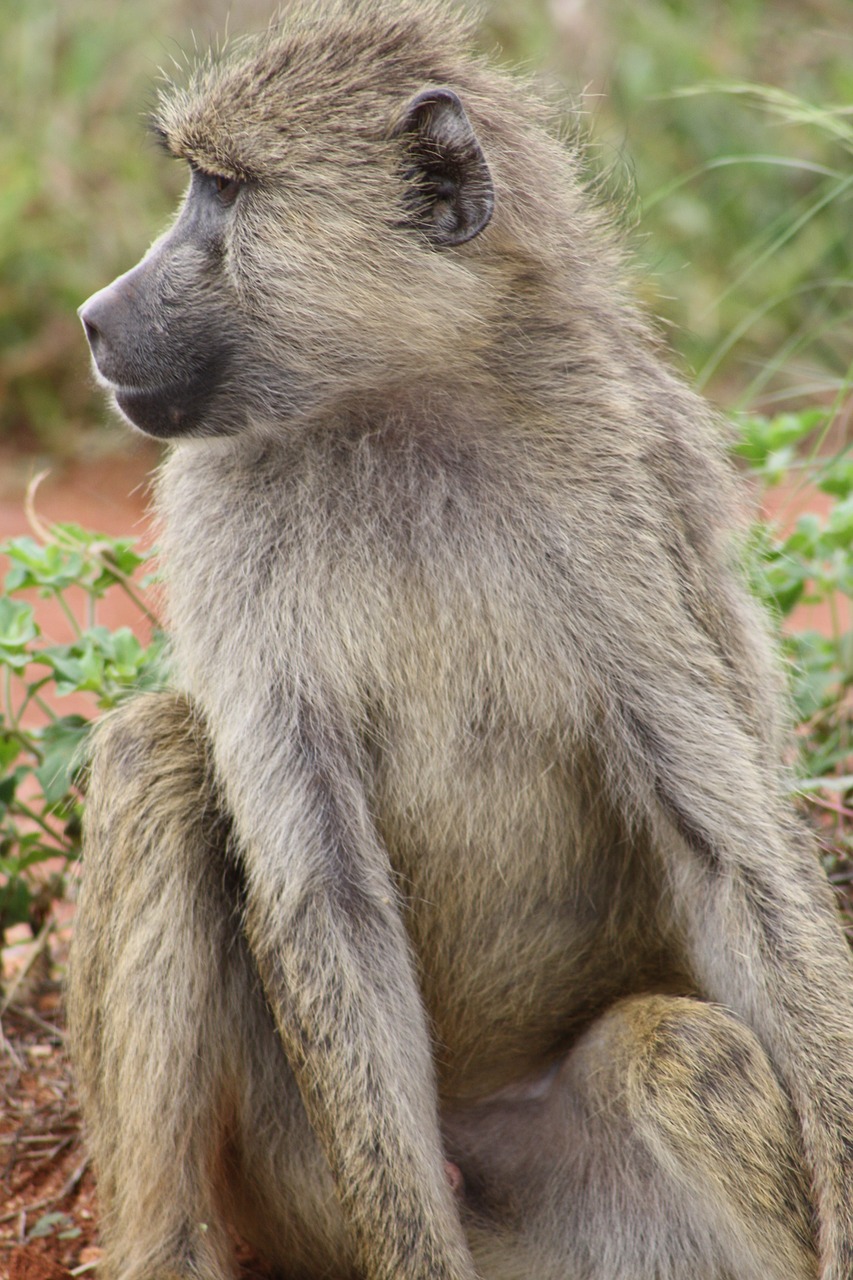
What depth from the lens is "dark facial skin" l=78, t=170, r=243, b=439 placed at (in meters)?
2.99

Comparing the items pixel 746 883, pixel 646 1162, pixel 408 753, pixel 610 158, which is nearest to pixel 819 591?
pixel 746 883

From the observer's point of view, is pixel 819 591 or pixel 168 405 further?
pixel 819 591

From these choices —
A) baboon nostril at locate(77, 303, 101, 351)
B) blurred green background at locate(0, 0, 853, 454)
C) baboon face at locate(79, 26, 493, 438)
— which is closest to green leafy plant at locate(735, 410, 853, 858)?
baboon face at locate(79, 26, 493, 438)

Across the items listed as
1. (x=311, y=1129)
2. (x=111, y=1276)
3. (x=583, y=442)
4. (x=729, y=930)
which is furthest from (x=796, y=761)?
(x=111, y=1276)

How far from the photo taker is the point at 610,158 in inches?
311

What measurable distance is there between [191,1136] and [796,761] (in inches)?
61.9

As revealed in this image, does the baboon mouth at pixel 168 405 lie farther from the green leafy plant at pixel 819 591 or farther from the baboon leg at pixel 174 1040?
the green leafy plant at pixel 819 591

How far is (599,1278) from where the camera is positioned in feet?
9.53

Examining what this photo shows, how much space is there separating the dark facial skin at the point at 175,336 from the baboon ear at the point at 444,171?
0.32 meters

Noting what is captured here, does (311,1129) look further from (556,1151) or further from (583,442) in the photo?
(583,442)

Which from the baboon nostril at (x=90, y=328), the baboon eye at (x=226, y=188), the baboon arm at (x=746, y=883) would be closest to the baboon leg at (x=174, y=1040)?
the baboon nostril at (x=90, y=328)

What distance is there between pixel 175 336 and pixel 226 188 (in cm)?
29

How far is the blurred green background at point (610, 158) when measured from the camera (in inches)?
334

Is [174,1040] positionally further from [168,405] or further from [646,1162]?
[168,405]
